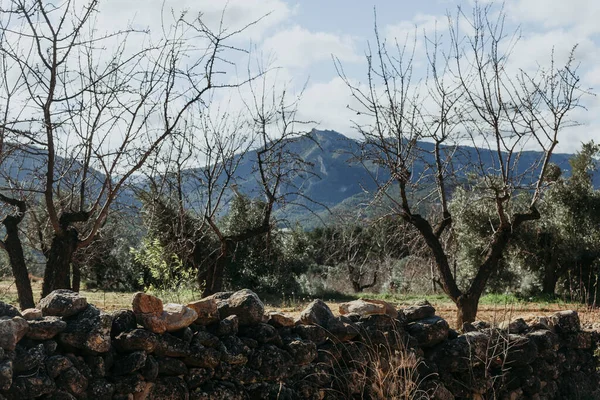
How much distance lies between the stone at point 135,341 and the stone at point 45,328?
1.31ft

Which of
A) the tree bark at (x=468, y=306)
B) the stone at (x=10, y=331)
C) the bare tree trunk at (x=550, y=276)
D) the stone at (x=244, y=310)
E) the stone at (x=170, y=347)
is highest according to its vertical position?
the stone at (x=10, y=331)

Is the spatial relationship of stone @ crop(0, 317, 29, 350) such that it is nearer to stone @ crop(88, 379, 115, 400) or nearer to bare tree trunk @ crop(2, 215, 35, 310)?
stone @ crop(88, 379, 115, 400)

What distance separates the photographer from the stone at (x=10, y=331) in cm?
392

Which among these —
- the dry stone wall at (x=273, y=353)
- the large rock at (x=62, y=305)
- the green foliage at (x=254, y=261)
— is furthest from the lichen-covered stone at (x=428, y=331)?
the green foliage at (x=254, y=261)

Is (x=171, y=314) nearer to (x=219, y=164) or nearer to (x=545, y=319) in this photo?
(x=545, y=319)

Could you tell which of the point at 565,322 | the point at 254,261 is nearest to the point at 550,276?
the point at 254,261

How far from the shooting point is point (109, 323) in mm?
4398

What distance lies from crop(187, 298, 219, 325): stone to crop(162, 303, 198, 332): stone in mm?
110

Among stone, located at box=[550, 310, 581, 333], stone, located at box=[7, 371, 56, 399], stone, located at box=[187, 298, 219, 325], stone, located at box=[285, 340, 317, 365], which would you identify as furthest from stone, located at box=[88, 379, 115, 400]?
stone, located at box=[550, 310, 581, 333]

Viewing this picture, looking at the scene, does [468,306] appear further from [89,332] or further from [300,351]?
[89,332]

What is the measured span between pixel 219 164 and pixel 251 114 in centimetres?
124

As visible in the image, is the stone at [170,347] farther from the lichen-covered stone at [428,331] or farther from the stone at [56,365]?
the lichen-covered stone at [428,331]

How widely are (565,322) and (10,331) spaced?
547cm

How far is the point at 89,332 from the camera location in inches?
168
